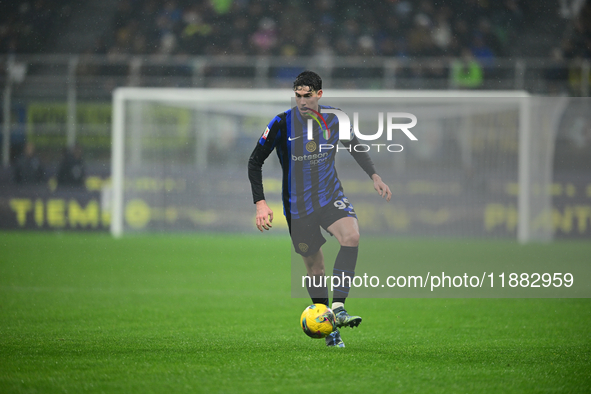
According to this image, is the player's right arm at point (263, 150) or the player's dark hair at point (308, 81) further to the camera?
the player's right arm at point (263, 150)

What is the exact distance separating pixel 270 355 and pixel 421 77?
11.4 meters

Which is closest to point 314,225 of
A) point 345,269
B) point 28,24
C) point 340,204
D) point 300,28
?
point 340,204

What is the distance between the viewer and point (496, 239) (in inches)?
462

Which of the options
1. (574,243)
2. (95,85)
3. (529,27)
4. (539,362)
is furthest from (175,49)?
(539,362)

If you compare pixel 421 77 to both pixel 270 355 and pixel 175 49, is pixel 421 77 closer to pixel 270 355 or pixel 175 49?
pixel 175 49

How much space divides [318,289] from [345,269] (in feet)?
0.77

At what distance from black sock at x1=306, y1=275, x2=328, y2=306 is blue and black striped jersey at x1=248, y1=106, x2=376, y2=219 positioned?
1.44 feet

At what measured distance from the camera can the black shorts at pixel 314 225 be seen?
4.69 meters

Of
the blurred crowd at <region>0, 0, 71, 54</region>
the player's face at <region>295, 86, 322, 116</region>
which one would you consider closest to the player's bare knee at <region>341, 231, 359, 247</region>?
the player's face at <region>295, 86, 322, 116</region>

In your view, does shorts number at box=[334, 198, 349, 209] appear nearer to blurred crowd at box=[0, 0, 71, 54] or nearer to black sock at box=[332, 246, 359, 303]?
black sock at box=[332, 246, 359, 303]

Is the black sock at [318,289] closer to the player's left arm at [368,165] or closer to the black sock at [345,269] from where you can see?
the black sock at [345,269]

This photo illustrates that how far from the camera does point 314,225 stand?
186 inches

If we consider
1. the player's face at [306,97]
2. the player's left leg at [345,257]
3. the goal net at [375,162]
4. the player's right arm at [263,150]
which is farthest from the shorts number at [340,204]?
the goal net at [375,162]

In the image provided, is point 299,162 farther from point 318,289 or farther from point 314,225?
point 318,289
